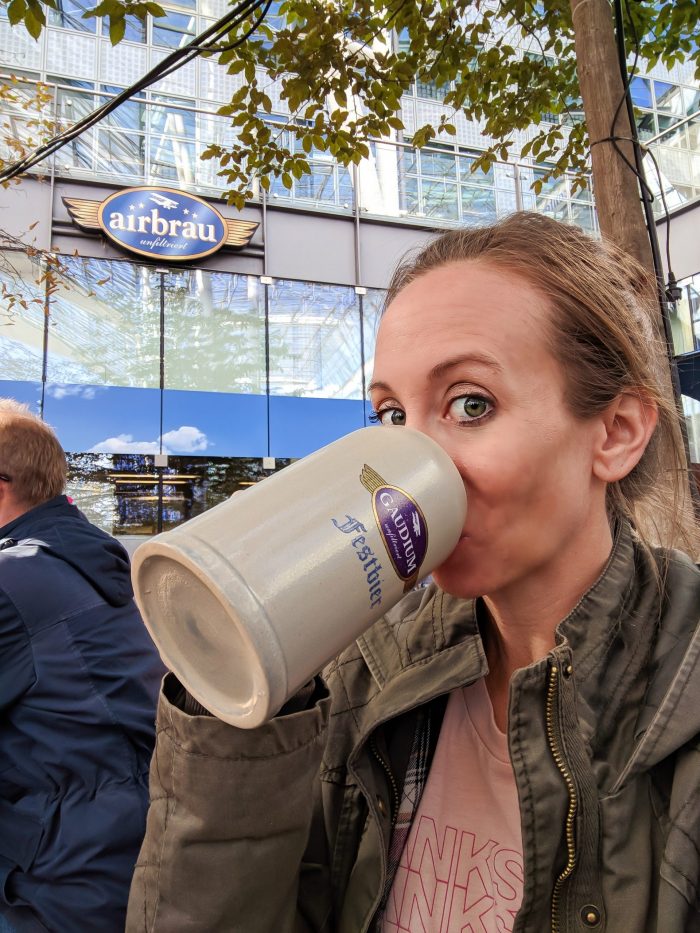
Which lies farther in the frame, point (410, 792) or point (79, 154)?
point (79, 154)

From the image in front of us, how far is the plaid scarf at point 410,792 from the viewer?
3.13 ft

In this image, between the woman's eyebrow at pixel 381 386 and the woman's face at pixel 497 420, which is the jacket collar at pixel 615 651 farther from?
the woman's eyebrow at pixel 381 386

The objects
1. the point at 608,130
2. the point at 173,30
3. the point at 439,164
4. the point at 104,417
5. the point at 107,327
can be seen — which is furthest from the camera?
the point at 173,30

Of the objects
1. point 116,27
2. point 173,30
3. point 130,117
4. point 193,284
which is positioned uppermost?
point 173,30

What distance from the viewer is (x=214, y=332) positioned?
33.5 feet

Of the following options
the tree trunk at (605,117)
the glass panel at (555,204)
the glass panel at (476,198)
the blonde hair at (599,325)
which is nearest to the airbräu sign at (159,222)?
the glass panel at (476,198)

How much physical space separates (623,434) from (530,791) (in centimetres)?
53

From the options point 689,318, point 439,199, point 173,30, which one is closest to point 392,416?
point 689,318

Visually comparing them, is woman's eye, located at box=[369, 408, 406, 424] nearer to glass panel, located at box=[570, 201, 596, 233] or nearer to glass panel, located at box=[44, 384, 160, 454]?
glass panel, located at box=[44, 384, 160, 454]

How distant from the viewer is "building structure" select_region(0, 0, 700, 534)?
9.43 meters

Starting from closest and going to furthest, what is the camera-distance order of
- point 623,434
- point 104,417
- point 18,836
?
point 623,434, point 18,836, point 104,417

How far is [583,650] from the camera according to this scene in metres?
0.89

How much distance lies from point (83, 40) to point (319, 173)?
14.0 ft

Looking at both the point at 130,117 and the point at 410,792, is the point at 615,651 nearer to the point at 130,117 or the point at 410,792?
the point at 410,792
